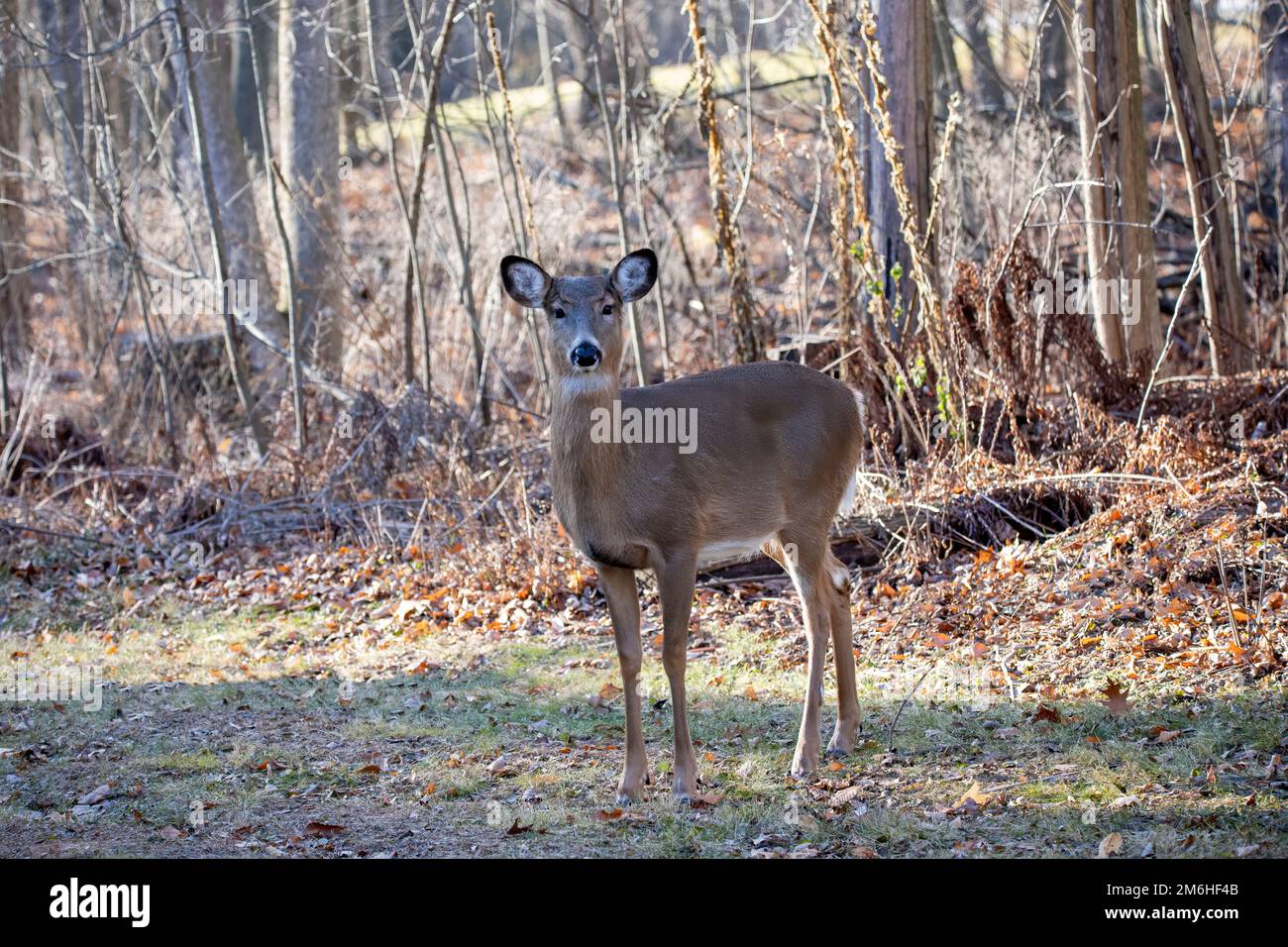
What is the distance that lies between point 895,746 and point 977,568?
7.25ft

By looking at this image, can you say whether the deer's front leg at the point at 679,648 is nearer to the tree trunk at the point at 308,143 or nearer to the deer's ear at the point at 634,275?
the deer's ear at the point at 634,275

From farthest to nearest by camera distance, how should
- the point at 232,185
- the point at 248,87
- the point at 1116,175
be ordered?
the point at 248,87 < the point at 232,185 < the point at 1116,175

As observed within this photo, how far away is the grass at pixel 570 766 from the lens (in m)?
5.29

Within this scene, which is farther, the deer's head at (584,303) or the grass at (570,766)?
the deer's head at (584,303)

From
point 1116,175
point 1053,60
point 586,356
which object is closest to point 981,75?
point 1053,60

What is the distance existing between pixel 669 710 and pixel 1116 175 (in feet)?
18.3

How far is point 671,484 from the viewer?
5863 mm

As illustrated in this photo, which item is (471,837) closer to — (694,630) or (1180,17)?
(694,630)

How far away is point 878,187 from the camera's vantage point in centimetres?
1047

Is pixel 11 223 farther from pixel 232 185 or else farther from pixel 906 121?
pixel 906 121

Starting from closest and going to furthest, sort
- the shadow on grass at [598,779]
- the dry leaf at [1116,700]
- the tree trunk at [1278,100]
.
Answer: the shadow on grass at [598,779] → the dry leaf at [1116,700] → the tree trunk at [1278,100]

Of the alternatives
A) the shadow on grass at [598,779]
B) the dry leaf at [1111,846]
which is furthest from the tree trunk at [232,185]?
the dry leaf at [1111,846]

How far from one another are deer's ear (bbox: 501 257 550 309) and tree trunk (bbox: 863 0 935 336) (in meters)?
4.95
